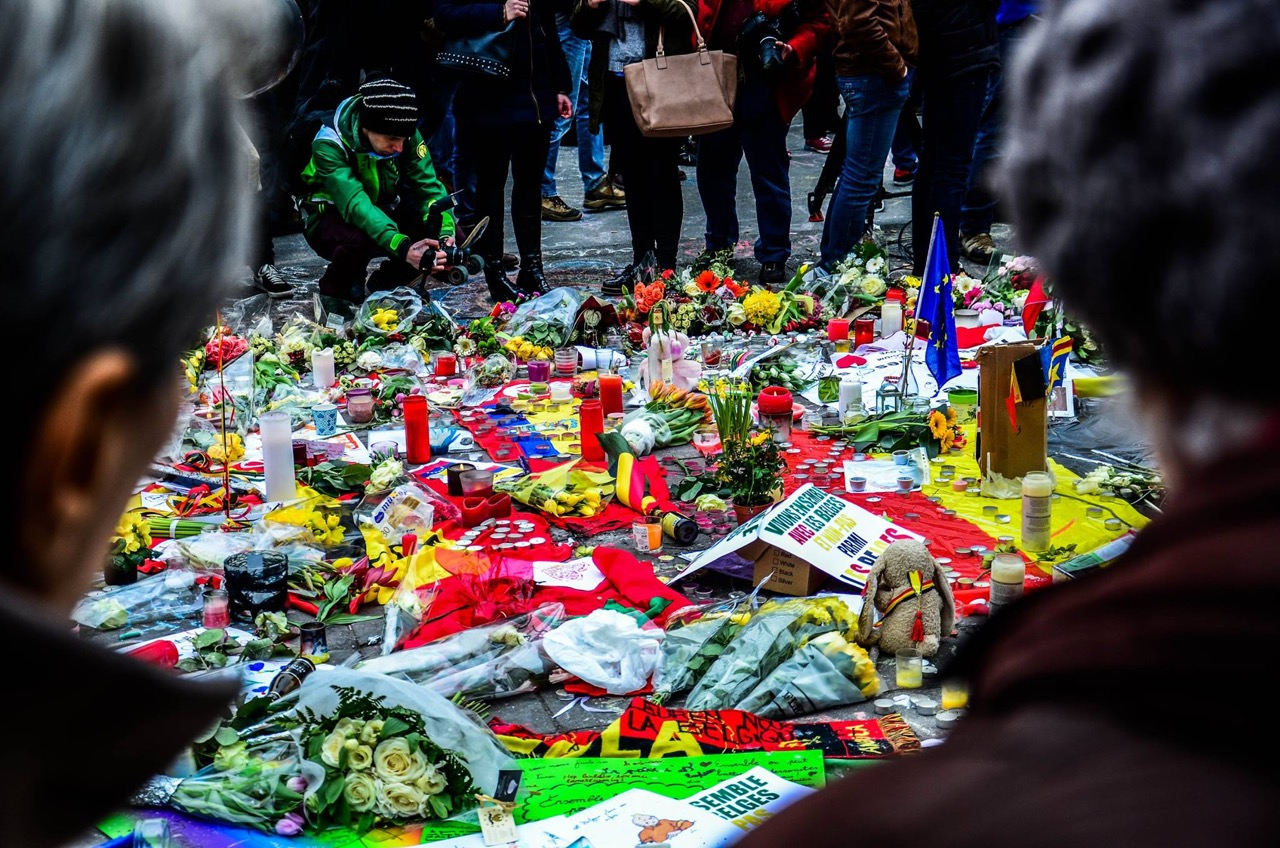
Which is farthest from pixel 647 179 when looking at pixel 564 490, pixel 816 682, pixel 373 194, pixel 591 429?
pixel 816 682

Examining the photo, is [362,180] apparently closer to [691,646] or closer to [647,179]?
[647,179]

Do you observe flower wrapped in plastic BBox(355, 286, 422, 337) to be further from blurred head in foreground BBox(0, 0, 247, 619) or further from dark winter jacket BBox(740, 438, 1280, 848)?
dark winter jacket BBox(740, 438, 1280, 848)

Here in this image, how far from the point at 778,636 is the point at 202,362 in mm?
3746

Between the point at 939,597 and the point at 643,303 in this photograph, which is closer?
the point at 939,597

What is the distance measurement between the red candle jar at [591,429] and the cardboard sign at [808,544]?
49.5 inches

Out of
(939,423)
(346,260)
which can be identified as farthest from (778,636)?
(346,260)

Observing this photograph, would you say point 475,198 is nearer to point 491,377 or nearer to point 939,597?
point 491,377

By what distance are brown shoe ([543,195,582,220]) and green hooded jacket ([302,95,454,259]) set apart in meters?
3.25

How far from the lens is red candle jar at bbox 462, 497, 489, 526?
4684 mm

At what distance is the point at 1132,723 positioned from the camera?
60cm

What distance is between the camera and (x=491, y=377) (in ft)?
22.1

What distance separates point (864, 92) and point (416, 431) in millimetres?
3498

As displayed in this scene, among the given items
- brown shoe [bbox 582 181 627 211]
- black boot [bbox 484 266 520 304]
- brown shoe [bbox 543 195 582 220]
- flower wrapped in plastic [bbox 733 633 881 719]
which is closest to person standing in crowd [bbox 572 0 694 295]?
black boot [bbox 484 266 520 304]

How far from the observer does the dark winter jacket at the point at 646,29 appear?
7762mm
